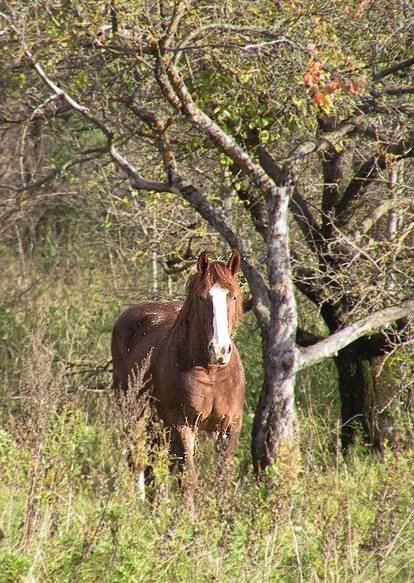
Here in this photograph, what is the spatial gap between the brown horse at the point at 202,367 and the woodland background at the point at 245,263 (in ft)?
0.78

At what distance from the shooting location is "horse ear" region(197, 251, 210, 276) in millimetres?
7059

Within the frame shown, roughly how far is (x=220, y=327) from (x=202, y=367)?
0.65 metres

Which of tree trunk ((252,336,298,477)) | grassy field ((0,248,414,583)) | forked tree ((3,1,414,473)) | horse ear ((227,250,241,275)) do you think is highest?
forked tree ((3,1,414,473))

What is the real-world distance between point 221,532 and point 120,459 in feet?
1.86

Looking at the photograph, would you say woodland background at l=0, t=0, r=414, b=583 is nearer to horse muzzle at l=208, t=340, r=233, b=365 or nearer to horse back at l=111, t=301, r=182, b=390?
horse back at l=111, t=301, r=182, b=390

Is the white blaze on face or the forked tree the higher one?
the forked tree

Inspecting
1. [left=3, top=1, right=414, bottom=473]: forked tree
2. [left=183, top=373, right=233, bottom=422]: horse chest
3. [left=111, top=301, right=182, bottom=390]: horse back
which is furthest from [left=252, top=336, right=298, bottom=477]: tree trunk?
[left=111, top=301, right=182, bottom=390]: horse back

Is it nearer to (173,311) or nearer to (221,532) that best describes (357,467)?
(173,311)

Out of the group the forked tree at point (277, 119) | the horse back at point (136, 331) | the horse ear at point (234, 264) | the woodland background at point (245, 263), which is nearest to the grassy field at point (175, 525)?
the woodland background at point (245, 263)

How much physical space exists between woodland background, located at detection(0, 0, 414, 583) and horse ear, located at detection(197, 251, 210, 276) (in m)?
0.40

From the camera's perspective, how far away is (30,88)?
8508mm

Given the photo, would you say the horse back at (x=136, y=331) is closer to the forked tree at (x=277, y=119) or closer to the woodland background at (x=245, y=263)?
the woodland background at (x=245, y=263)

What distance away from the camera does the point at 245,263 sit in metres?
7.41

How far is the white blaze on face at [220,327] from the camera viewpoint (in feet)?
22.7
